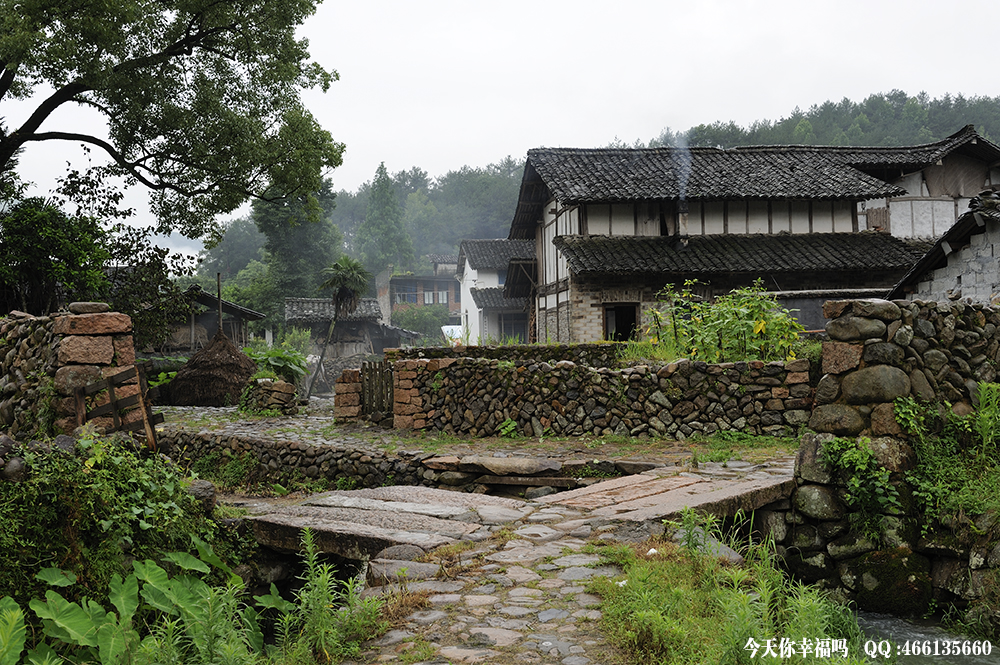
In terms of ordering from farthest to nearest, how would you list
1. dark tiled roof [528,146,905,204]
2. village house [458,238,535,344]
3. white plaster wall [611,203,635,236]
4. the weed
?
village house [458,238,535,344], white plaster wall [611,203,635,236], dark tiled roof [528,146,905,204], the weed

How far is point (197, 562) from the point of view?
13.6ft

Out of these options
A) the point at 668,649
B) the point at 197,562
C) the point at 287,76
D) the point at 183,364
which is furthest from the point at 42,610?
the point at 183,364

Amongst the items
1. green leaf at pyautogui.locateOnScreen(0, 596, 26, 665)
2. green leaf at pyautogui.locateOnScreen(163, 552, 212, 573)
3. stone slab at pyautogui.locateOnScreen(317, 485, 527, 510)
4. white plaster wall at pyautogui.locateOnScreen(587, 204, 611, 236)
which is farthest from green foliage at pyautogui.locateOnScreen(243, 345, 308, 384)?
green leaf at pyautogui.locateOnScreen(0, 596, 26, 665)

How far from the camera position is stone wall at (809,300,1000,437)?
5703 millimetres

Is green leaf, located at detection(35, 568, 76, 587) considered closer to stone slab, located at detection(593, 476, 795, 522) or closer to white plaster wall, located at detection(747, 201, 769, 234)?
stone slab, located at detection(593, 476, 795, 522)

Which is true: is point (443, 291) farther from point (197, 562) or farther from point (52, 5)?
point (197, 562)

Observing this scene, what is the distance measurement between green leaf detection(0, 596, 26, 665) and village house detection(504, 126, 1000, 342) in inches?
614

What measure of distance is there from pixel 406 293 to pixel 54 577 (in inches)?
1800

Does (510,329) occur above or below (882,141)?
below

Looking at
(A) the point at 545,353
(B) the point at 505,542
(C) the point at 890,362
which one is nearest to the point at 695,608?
(B) the point at 505,542

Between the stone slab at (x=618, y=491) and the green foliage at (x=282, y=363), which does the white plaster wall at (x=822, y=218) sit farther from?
the stone slab at (x=618, y=491)

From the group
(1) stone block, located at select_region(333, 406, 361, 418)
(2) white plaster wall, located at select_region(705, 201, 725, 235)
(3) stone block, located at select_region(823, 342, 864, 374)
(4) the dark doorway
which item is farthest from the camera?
(2) white plaster wall, located at select_region(705, 201, 725, 235)

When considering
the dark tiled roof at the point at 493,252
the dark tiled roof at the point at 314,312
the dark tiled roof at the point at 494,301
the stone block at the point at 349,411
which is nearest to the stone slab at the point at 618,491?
the stone block at the point at 349,411

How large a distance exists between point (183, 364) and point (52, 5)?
9612 millimetres
